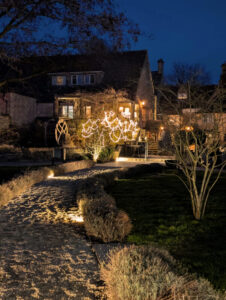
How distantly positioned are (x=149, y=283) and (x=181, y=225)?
13.1ft

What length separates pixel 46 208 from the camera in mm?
8398

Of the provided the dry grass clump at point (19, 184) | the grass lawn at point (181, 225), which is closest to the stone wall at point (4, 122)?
the dry grass clump at point (19, 184)

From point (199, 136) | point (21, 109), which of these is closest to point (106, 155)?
point (21, 109)

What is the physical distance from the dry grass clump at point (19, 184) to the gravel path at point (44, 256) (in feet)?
2.17

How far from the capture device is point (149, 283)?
3088 millimetres

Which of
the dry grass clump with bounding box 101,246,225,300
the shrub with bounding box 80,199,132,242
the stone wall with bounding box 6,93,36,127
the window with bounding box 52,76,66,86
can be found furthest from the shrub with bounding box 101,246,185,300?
the window with bounding box 52,76,66,86

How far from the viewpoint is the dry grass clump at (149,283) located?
2.91m

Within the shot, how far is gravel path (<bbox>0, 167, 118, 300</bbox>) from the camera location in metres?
3.86

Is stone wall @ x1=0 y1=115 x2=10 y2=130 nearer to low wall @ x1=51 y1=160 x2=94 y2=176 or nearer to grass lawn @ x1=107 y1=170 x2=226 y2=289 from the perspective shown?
low wall @ x1=51 y1=160 x2=94 y2=176

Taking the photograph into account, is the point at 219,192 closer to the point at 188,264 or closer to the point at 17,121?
the point at 188,264

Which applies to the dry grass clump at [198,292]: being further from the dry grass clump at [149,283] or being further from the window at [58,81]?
the window at [58,81]

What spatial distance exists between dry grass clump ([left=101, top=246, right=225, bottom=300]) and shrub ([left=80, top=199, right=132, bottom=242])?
6.11 feet

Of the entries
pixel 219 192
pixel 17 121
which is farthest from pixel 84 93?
pixel 219 192

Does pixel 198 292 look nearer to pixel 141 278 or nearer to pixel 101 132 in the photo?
pixel 141 278
